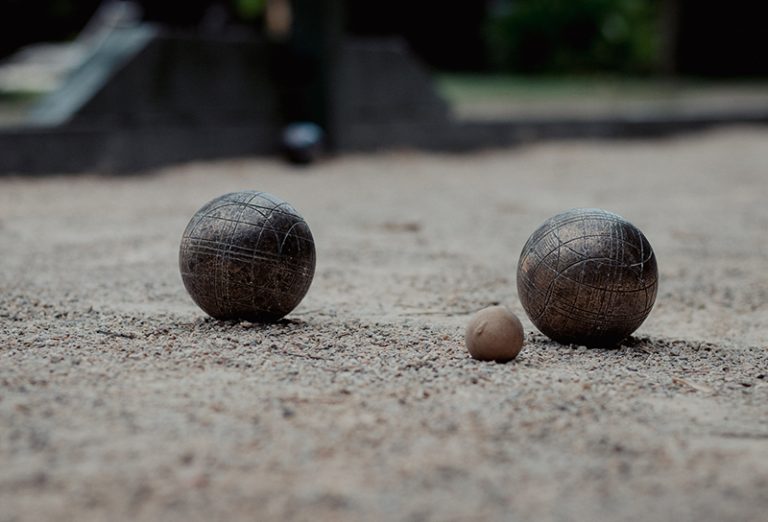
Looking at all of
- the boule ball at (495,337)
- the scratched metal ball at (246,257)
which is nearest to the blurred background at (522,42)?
the scratched metal ball at (246,257)

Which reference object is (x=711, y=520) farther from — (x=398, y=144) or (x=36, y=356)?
(x=398, y=144)

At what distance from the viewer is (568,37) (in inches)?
1208

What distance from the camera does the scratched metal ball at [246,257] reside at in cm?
512

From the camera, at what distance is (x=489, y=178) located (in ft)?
44.3

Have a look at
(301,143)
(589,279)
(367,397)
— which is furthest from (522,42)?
(367,397)

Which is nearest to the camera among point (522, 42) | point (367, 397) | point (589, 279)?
point (367, 397)

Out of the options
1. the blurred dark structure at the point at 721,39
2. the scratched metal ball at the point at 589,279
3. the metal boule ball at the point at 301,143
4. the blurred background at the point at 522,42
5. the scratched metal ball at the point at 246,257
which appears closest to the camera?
the scratched metal ball at the point at 589,279

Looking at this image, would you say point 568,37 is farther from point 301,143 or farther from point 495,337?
point 495,337

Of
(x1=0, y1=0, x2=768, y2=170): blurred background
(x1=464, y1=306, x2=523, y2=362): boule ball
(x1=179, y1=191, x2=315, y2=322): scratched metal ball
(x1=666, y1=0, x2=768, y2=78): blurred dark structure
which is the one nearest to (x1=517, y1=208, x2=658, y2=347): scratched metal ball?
(x1=464, y1=306, x2=523, y2=362): boule ball

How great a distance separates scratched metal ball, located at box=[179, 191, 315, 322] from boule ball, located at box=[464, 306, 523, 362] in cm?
109

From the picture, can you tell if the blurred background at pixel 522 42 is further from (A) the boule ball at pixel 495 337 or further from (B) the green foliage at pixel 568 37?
(A) the boule ball at pixel 495 337

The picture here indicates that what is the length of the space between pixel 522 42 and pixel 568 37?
4.77 ft

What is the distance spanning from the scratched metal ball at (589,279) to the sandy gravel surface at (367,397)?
5.2 inches

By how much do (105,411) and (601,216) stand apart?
2697mm
